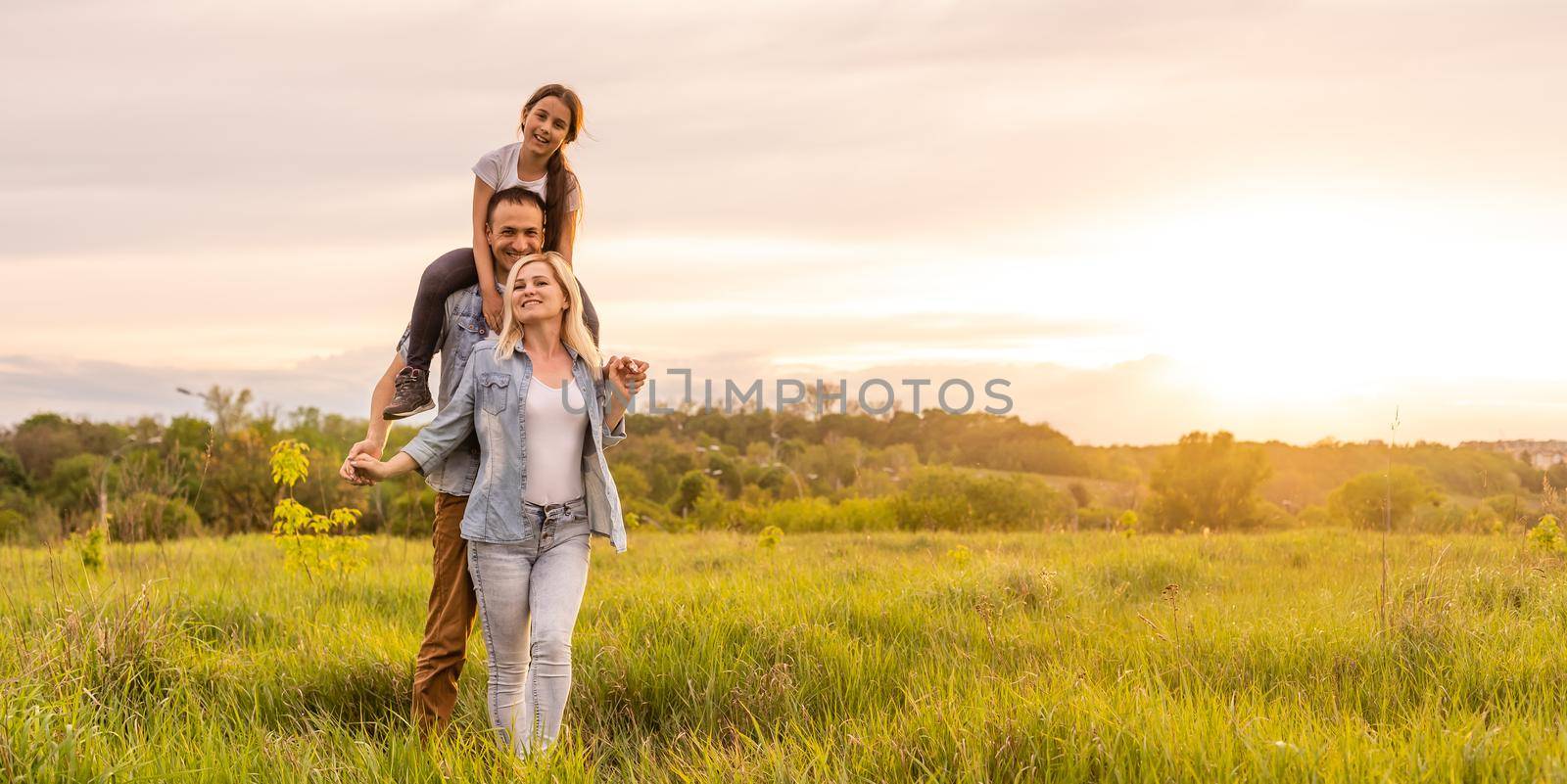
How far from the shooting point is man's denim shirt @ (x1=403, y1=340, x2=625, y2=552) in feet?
12.7

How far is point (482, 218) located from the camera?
14.4ft

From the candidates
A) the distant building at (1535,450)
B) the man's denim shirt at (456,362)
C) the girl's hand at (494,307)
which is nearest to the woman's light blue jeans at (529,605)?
the man's denim shirt at (456,362)

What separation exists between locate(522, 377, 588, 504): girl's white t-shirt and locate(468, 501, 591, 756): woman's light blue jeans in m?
0.06

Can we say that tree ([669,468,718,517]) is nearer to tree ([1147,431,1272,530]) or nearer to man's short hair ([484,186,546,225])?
tree ([1147,431,1272,530])

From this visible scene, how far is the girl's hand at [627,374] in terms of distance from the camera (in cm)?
405

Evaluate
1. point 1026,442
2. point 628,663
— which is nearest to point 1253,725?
point 628,663

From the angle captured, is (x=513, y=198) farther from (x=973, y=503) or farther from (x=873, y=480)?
(x=873, y=480)

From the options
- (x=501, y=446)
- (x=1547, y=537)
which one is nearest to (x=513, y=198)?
(x=501, y=446)

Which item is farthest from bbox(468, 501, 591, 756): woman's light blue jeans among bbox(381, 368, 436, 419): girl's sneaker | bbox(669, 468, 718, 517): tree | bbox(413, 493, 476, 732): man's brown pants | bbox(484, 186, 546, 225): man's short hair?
bbox(669, 468, 718, 517): tree

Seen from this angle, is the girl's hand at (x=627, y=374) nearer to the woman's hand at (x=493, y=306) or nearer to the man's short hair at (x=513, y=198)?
the woman's hand at (x=493, y=306)

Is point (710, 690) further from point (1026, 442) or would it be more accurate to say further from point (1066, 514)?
point (1026, 442)

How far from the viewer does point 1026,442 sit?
117 ft

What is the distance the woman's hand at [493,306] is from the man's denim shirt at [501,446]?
193mm

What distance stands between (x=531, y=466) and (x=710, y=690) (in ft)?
4.62
